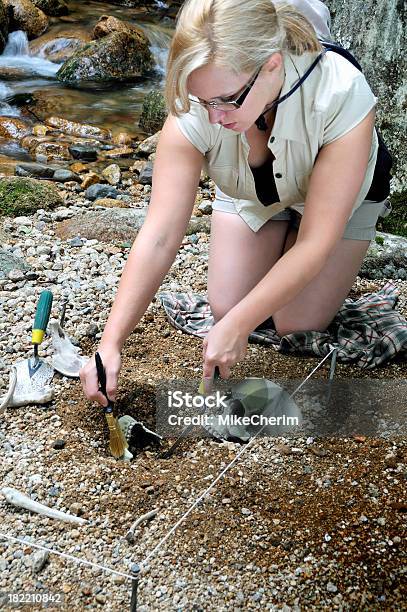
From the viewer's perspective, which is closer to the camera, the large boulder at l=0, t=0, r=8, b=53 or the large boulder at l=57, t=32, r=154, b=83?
the large boulder at l=57, t=32, r=154, b=83

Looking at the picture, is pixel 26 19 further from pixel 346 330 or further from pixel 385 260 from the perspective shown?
pixel 346 330

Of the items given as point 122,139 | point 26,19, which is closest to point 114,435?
point 122,139

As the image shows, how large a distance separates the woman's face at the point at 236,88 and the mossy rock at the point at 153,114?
16.9ft

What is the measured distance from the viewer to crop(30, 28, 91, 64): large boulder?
9.30 m

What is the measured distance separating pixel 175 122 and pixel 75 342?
3.32 ft

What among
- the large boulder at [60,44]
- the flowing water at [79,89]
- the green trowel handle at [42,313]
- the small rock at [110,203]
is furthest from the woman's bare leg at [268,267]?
the large boulder at [60,44]

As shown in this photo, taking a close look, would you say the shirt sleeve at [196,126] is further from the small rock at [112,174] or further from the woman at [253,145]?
the small rock at [112,174]

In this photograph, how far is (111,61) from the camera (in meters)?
8.93

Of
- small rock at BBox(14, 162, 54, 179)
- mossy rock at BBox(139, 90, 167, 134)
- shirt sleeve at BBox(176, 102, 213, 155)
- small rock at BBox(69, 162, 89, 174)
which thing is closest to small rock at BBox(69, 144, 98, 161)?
small rock at BBox(69, 162, 89, 174)

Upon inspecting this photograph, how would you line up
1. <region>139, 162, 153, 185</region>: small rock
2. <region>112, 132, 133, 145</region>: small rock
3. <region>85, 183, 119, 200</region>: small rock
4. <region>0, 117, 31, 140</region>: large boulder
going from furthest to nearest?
<region>0, 117, 31, 140</region>: large boulder < <region>112, 132, 133, 145</region>: small rock < <region>139, 162, 153, 185</region>: small rock < <region>85, 183, 119, 200</region>: small rock

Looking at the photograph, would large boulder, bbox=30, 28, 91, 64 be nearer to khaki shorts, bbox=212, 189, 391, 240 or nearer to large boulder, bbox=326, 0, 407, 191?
large boulder, bbox=326, 0, 407, 191

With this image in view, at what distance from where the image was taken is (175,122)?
2.41 metres

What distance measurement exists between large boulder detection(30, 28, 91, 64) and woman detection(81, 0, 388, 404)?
7.19 meters

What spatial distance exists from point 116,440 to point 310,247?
0.81m
